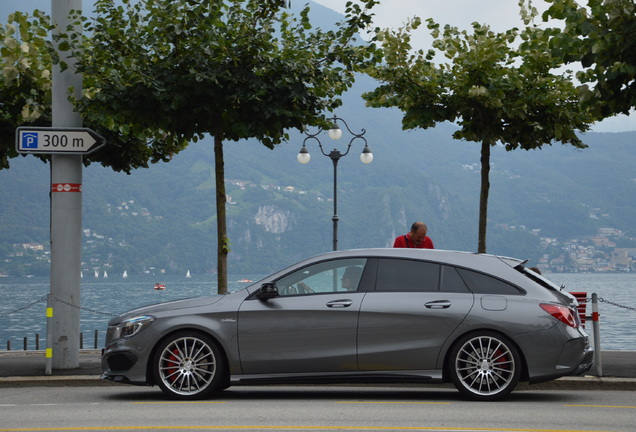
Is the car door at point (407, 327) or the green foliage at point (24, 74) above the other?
the green foliage at point (24, 74)

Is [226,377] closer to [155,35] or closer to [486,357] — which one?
[486,357]

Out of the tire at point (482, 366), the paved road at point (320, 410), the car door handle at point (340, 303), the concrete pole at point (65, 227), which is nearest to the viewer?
the paved road at point (320, 410)

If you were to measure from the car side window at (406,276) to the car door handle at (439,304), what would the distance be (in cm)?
20

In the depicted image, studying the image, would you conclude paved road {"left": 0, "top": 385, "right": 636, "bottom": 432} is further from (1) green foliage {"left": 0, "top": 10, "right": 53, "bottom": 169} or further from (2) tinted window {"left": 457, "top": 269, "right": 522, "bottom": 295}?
(1) green foliage {"left": 0, "top": 10, "right": 53, "bottom": 169}

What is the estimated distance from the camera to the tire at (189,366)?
10.9 m

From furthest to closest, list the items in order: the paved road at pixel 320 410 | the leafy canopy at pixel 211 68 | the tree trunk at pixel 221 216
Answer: the tree trunk at pixel 221 216
the leafy canopy at pixel 211 68
the paved road at pixel 320 410

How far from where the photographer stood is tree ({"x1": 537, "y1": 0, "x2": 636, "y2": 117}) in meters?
11.6

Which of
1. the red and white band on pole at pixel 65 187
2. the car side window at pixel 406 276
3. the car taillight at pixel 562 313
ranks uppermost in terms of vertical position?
the red and white band on pole at pixel 65 187

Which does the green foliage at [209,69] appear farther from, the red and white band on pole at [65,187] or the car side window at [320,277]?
the car side window at [320,277]

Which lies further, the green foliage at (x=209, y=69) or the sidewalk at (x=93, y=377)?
the green foliage at (x=209, y=69)

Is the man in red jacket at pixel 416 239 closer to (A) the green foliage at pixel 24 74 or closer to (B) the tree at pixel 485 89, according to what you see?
(B) the tree at pixel 485 89

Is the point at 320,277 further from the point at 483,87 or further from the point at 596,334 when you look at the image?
the point at 483,87

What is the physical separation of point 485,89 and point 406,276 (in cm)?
594

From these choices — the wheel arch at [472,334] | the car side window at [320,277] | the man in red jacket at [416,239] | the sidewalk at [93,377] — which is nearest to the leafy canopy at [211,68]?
the man in red jacket at [416,239]
